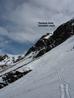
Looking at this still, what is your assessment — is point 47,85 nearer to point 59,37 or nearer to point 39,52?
point 39,52

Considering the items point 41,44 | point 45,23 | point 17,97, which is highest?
point 45,23

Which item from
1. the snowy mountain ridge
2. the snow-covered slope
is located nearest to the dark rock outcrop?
the snowy mountain ridge

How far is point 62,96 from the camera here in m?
16.9

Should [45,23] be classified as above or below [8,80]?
above

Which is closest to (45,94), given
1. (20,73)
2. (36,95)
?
(36,95)

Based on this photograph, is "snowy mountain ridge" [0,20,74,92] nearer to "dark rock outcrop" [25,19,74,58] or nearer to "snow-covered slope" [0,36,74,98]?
"dark rock outcrop" [25,19,74,58]

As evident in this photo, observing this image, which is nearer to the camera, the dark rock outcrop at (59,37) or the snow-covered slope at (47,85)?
the snow-covered slope at (47,85)

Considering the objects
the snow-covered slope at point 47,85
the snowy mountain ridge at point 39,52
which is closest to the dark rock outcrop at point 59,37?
the snowy mountain ridge at point 39,52

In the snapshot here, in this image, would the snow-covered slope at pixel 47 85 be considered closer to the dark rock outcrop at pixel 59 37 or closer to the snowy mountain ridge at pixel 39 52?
the snowy mountain ridge at pixel 39 52

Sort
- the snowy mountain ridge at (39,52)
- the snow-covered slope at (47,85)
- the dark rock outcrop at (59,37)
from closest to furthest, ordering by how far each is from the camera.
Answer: the snow-covered slope at (47,85)
the snowy mountain ridge at (39,52)
the dark rock outcrop at (59,37)

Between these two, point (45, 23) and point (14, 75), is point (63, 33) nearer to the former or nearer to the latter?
point (45, 23)

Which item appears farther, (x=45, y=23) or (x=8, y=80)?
(x=45, y=23)

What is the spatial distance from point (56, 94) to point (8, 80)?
78.8ft

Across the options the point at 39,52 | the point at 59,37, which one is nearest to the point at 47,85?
the point at 39,52
